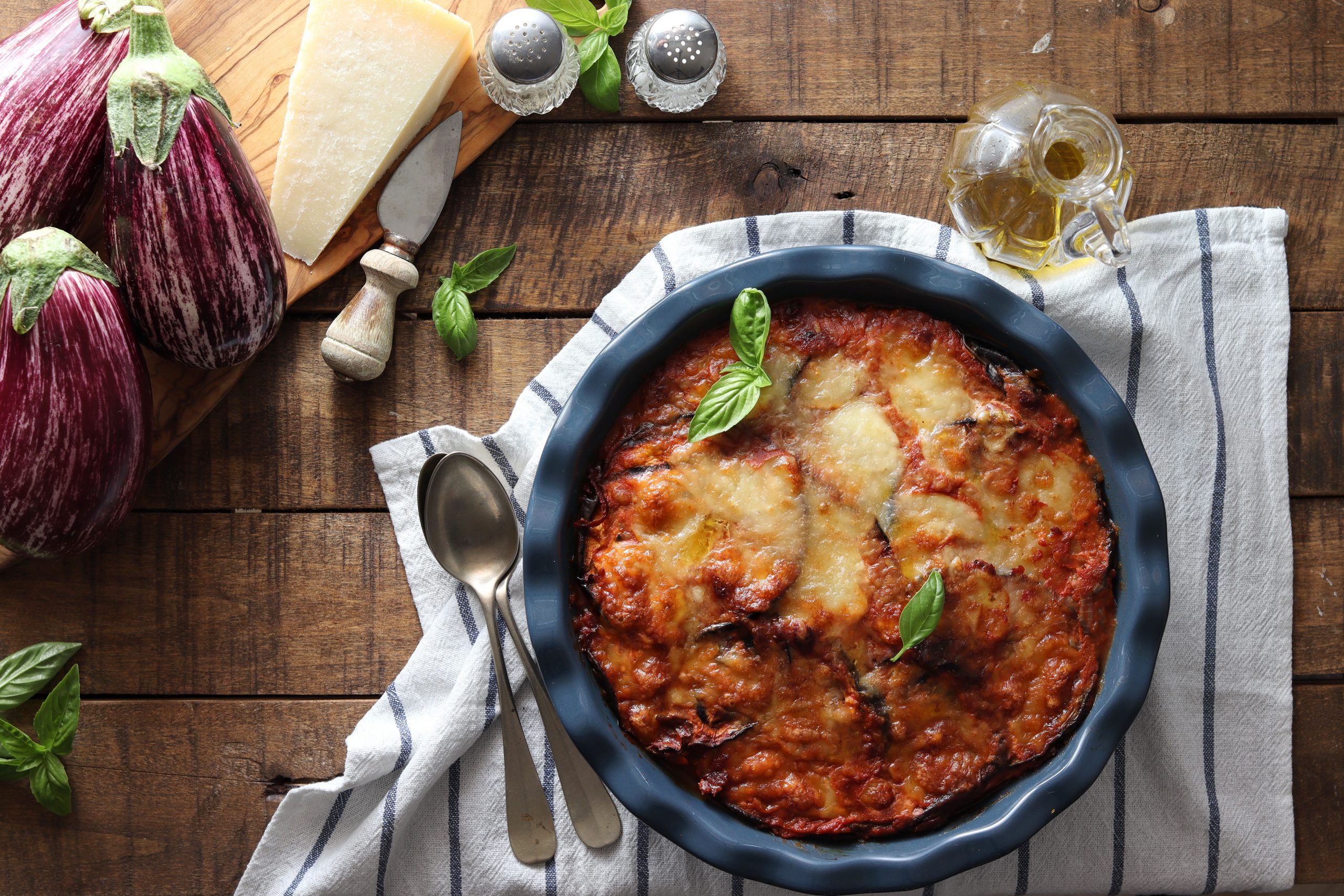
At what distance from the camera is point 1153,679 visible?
7.25 feet

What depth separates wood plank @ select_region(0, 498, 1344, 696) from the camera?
90.0 inches

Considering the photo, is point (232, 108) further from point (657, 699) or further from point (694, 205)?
point (657, 699)

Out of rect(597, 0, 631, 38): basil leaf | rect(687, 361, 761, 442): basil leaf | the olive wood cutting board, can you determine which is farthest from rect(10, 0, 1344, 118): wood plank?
rect(687, 361, 761, 442): basil leaf

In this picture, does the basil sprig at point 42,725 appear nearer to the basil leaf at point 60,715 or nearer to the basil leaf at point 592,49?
the basil leaf at point 60,715

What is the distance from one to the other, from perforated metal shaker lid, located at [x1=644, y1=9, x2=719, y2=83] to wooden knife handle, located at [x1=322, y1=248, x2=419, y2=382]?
752mm

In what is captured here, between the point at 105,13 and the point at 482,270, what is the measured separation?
0.96 m

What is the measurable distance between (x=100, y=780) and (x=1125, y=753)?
247 centimetres

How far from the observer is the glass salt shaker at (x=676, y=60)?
212 cm

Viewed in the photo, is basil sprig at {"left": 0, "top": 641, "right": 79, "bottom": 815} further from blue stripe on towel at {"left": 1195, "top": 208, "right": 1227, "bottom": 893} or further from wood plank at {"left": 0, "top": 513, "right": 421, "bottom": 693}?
blue stripe on towel at {"left": 1195, "top": 208, "right": 1227, "bottom": 893}

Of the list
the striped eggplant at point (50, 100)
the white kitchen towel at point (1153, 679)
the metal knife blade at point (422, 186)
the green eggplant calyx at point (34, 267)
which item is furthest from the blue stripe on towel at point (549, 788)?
the striped eggplant at point (50, 100)

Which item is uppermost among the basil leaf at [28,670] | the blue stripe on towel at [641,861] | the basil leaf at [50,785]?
the basil leaf at [28,670]

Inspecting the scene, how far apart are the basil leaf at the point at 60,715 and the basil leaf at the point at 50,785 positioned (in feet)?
0.11

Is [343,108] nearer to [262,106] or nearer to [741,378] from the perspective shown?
[262,106]

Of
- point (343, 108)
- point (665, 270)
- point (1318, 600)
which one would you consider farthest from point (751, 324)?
point (1318, 600)
